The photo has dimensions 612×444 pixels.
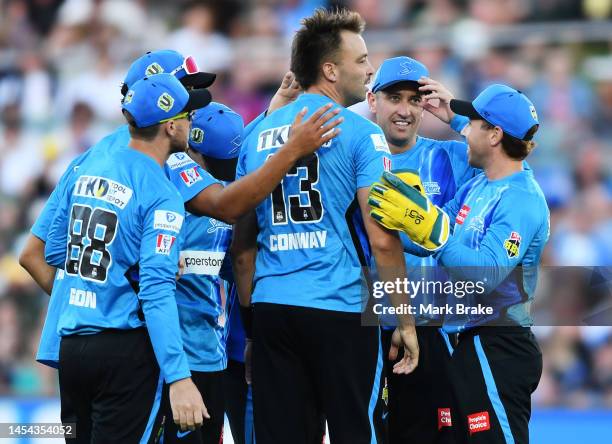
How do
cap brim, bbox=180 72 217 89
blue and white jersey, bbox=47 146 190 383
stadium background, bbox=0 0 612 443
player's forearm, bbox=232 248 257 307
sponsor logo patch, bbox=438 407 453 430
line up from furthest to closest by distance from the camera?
1. stadium background, bbox=0 0 612 443
2. sponsor logo patch, bbox=438 407 453 430
3. cap brim, bbox=180 72 217 89
4. player's forearm, bbox=232 248 257 307
5. blue and white jersey, bbox=47 146 190 383

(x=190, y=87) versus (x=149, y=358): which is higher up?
(x=190, y=87)

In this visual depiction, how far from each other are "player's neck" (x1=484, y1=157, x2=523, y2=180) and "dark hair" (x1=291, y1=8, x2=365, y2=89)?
1.05 metres

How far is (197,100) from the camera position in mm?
4816

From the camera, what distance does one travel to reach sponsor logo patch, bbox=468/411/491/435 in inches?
195

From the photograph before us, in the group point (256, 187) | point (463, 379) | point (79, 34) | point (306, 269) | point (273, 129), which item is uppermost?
point (79, 34)

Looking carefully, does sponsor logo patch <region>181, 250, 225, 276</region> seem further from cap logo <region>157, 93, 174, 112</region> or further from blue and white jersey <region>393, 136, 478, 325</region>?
blue and white jersey <region>393, 136, 478, 325</region>

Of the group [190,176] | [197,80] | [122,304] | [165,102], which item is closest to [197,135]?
[197,80]

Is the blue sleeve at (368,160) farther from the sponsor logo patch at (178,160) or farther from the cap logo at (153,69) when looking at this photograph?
the cap logo at (153,69)

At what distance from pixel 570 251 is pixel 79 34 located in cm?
640

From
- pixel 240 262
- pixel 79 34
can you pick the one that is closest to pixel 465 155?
pixel 240 262

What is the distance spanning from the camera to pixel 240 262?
198 inches

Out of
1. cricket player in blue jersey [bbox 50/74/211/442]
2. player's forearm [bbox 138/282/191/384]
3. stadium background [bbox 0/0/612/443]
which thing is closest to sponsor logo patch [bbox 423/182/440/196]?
cricket player in blue jersey [bbox 50/74/211/442]

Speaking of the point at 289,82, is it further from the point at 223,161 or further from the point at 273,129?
the point at 273,129

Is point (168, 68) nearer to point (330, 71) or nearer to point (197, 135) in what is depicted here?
point (197, 135)
